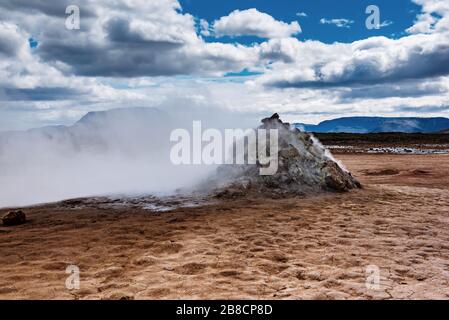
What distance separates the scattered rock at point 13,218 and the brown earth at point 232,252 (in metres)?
0.15

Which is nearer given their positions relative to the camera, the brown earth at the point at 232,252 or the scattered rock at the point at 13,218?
the brown earth at the point at 232,252

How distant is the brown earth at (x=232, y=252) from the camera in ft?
13.6

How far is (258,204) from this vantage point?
29.8 feet

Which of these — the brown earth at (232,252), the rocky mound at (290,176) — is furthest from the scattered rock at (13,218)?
the rocky mound at (290,176)

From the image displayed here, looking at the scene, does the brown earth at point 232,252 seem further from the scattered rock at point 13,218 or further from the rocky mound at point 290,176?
the rocky mound at point 290,176

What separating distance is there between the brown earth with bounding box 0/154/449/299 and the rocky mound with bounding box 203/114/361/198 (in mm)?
1239

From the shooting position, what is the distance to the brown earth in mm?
4145

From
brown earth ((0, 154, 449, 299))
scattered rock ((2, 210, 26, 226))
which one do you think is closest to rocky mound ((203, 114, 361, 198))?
brown earth ((0, 154, 449, 299))

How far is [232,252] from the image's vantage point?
5.45m

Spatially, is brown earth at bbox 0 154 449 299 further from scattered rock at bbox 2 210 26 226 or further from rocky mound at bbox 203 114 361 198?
rocky mound at bbox 203 114 361 198

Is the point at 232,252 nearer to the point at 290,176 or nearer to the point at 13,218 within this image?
the point at 13,218

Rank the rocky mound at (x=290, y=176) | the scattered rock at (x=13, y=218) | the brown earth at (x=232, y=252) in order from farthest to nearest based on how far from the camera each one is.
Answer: the rocky mound at (x=290, y=176), the scattered rock at (x=13, y=218), the brown earth at (x=232, y=252)
